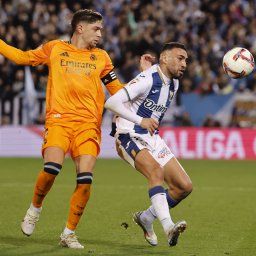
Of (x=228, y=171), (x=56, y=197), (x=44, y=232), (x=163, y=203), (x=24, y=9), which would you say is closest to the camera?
(x=163, y=203)

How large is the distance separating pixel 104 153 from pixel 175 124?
200 cm

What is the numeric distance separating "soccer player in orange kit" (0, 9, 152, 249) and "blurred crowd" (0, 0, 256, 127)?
13391 millimetres

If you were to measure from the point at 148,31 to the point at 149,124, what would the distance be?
16008mm

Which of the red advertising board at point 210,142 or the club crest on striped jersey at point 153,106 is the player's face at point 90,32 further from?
the red advertising board at point 210,142

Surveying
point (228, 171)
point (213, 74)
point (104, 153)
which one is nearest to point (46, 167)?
point (228, 171)

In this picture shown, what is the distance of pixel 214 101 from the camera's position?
2203cm

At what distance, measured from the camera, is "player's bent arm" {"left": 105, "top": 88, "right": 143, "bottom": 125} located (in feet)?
27.0

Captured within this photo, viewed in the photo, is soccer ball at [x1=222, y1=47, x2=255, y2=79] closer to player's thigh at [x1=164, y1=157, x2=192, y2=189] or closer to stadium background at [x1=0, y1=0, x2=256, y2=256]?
player's thigh at [x1=164, y1=157, x2=192, y2=189]

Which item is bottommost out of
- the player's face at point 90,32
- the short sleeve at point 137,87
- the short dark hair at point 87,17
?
the short sleeve at point 137,87

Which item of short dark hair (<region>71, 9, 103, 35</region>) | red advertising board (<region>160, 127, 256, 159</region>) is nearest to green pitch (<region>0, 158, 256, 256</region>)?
red advertising board (<region>160, 127, 256, 159</region>)

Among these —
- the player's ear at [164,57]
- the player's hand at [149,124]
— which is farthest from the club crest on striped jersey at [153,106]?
the player's hand at [149,124]

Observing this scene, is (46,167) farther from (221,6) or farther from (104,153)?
(221,6)

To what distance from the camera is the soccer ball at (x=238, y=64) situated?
9.52 meters

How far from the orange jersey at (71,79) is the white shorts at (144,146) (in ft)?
1.22
